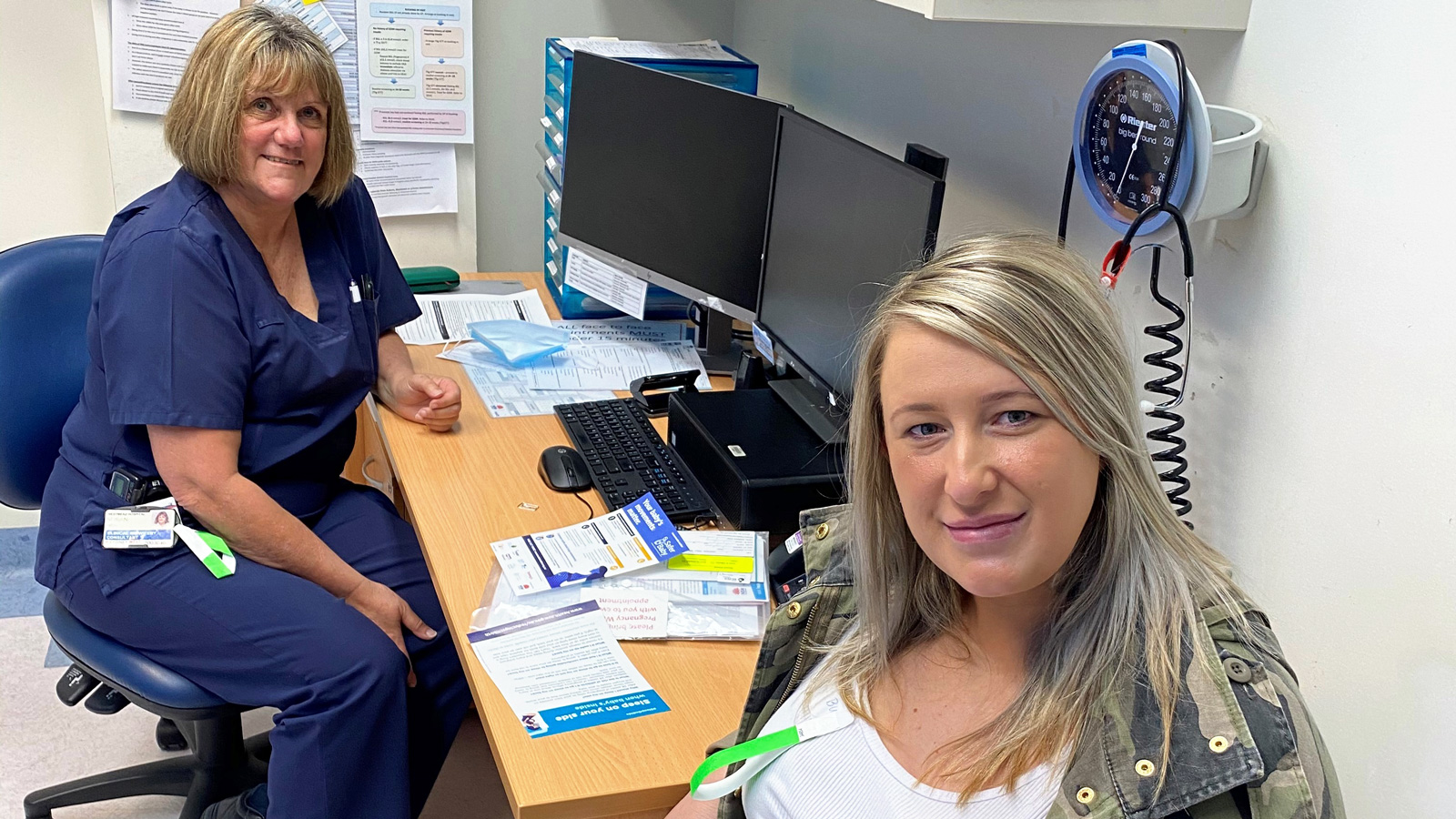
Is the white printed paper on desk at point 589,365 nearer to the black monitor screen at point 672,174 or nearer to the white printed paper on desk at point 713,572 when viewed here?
the black monitor screen at point 672,174

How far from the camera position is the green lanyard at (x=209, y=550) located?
1.70 metres

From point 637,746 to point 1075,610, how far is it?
476 millimetres

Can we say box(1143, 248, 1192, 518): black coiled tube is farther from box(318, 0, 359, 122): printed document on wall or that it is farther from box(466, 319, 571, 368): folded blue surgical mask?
box(318, 0, 359, 122): printed document on wall

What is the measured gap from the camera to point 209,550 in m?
1.71

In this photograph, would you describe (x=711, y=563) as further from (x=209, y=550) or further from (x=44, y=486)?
(x=44, y=486)

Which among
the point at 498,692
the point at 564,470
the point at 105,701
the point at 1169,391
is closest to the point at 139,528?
the point at 105,701

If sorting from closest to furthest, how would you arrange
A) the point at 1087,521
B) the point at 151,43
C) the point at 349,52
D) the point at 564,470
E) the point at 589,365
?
the point at 1087,521
the point at 564,470
the point at 589,365
the point at 151,43
the point at 349,52

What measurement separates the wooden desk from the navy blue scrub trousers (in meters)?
0.22

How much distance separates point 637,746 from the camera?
1.22 metres

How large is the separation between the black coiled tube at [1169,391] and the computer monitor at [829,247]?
0.27 metres

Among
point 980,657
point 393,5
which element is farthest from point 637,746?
point 393,5

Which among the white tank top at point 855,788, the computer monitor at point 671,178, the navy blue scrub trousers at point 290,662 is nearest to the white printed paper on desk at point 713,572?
the white tank top at point 855,788

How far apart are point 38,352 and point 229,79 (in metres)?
0.54

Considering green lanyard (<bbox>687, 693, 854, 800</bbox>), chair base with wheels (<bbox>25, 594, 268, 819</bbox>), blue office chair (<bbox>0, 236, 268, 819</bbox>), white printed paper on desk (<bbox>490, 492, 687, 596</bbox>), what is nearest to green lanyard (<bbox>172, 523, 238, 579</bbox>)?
blue office chair (<bbox>0, 236, 268, 819</bbox>)
